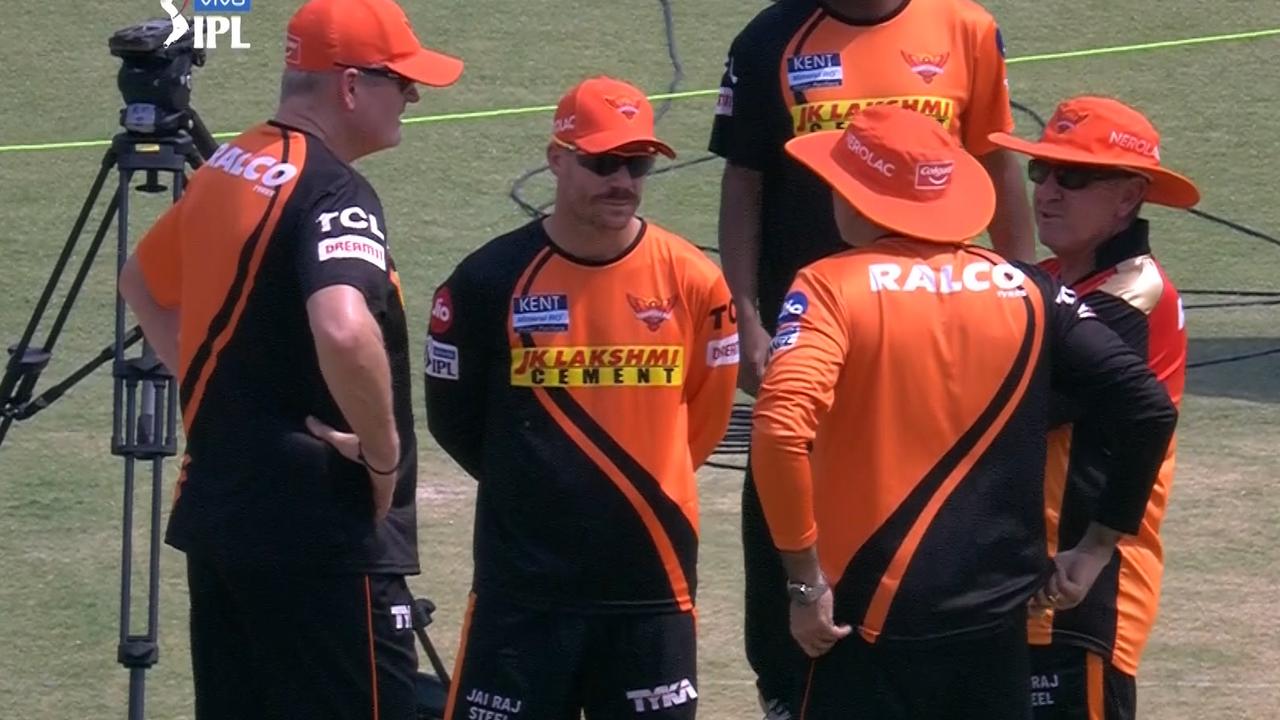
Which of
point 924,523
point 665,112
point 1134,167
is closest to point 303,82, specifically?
point 924,523

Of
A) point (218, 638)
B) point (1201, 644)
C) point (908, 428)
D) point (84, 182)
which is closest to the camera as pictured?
point (908, 428)

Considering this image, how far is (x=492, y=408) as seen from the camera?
4520 mm

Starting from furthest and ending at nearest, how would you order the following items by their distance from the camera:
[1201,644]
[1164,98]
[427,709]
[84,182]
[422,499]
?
[1164,98]
[84,182]
[422,499]
[1201,644]
[427,709]

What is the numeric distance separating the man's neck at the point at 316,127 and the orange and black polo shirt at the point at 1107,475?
1.40 meters

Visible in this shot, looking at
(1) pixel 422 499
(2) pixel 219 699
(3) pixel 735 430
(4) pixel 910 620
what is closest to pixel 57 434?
(1) pixel 422 499

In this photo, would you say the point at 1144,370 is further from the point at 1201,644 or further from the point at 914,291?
the point at 1201,644

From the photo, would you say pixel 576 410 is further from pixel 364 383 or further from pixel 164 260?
pixel 164 260

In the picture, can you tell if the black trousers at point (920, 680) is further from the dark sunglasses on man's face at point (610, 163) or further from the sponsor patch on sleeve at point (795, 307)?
the dark sunglasses on man's face at point (610, 163)

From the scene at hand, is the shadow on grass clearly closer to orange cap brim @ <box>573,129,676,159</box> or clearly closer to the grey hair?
orange cap brim @ <box>573,129,676,159</box>

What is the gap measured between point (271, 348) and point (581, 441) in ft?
2.25

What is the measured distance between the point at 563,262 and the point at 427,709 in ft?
4.54

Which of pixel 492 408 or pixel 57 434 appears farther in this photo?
pixel 57 434

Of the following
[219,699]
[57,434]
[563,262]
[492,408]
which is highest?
[563,262]

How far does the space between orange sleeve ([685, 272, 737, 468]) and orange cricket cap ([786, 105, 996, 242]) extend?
705mm
